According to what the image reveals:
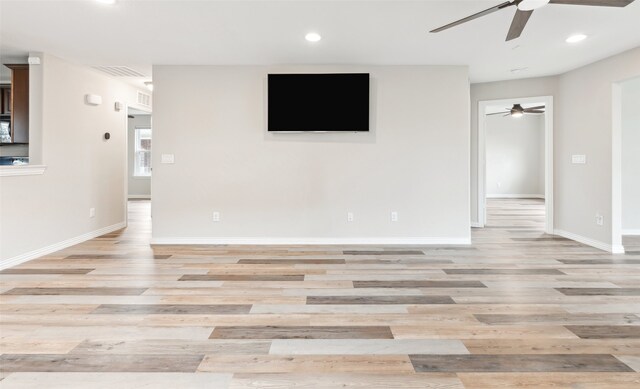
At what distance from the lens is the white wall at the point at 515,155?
12305mm

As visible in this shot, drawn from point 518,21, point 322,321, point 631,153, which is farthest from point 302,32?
point 631,153

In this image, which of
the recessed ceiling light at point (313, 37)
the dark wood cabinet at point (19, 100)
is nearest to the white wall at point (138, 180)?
the dark wood cabinet at point (19, 100)

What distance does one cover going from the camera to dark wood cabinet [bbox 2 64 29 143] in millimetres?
A: 4641

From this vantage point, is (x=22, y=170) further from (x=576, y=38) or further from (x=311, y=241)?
(x=576, y=38)

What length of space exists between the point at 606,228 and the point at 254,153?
4754 millimetres

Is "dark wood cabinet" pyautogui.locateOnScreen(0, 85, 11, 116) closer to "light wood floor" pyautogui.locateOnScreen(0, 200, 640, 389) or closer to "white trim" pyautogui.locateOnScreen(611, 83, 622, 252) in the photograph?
"light wood floor" pyautogui.locateOnScreen(0, 200, 640, 389)

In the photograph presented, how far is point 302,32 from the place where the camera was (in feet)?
12.5

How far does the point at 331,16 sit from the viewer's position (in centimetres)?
340

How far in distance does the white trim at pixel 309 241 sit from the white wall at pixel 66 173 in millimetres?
1215

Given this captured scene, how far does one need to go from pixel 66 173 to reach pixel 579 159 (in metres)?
7.17

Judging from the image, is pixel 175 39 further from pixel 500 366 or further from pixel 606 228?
pixel 606 228

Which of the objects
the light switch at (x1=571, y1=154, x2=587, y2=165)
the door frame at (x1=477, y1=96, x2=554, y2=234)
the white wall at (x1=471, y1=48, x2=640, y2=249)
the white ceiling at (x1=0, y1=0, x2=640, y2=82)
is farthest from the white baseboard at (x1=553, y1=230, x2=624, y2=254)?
the white ceiling at (x1=0, y1=0, x2=640, y2=82)

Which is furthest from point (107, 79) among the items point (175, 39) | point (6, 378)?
point (6, 378)

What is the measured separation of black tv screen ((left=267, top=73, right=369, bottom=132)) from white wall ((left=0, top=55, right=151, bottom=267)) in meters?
2.73
